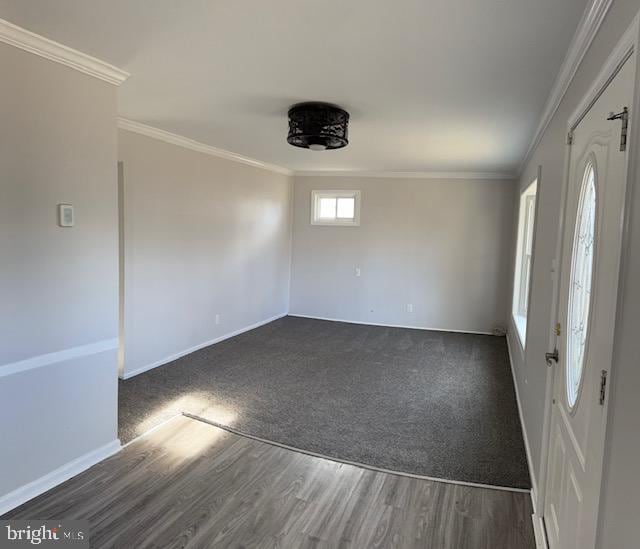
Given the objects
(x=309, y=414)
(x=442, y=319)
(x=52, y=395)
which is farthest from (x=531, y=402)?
(x=442, y=319)

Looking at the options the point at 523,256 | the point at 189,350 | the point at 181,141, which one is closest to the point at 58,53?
the point at 181,141

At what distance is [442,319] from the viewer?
658cm

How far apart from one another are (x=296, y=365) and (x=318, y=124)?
2.66m

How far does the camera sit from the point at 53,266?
Result: 7.71ft

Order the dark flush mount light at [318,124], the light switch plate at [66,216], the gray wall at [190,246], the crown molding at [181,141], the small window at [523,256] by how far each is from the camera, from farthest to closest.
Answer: the small window at [523,256], the gray wall at [190,246], the crown molding at [181,141], the dark flush mount light at [318,124], the light switch plate at [66,216]

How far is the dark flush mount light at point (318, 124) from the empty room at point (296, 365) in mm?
22

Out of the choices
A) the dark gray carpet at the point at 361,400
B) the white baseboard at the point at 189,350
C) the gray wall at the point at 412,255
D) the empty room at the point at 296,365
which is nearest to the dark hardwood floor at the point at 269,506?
the empty room at the point at 296,365

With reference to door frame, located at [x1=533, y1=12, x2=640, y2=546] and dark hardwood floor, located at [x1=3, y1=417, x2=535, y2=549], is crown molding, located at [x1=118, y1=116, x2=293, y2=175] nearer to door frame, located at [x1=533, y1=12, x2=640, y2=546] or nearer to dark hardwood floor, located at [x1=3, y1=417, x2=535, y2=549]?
dark hardwood floor, located at [x1=3, y1=417, x2=535, y2=549]

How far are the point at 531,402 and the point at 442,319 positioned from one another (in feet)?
12.3

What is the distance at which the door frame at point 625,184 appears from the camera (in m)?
1.10

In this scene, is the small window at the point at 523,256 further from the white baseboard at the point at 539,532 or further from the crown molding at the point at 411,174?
the white baseboard at the point at 539,532

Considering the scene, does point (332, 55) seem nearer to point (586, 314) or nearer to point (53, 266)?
point (586, 314)

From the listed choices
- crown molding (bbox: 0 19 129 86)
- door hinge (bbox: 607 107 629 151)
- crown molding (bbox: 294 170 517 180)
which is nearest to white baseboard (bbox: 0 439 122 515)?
crown molding (bbox: 0 19 129 86)

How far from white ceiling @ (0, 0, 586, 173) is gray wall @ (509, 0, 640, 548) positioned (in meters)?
0.25
